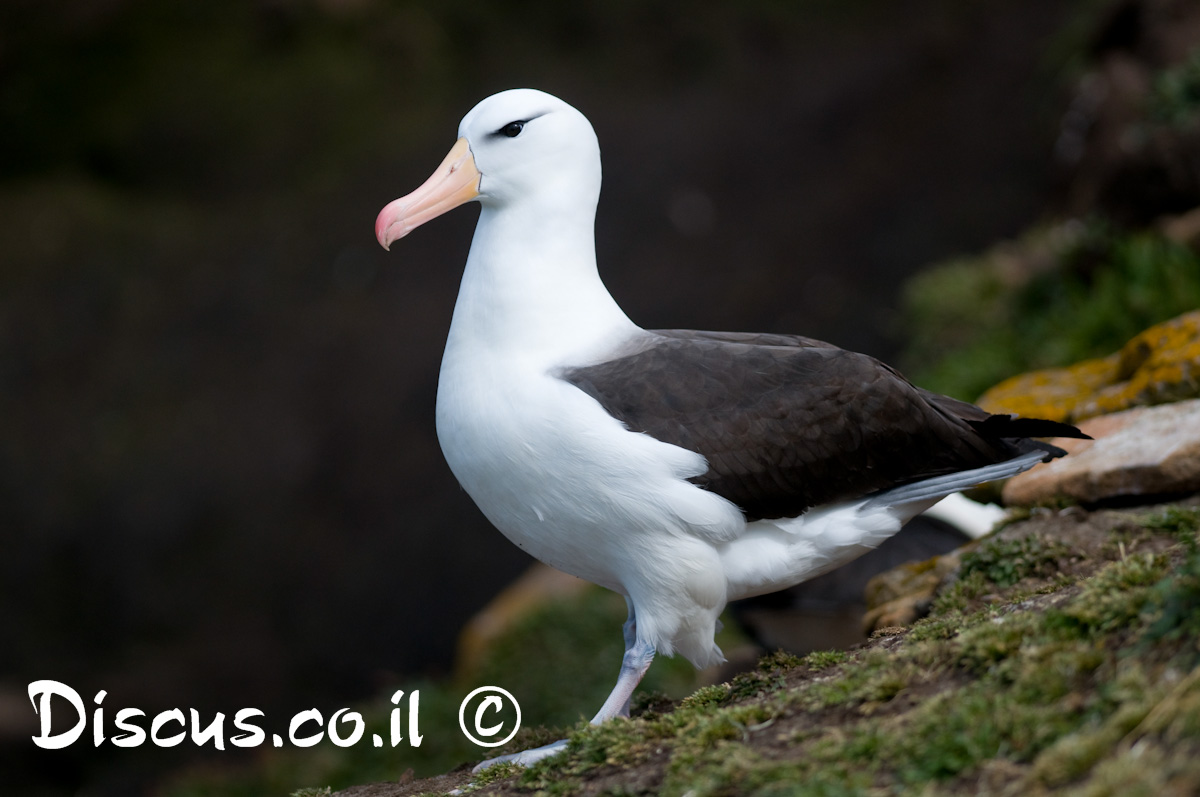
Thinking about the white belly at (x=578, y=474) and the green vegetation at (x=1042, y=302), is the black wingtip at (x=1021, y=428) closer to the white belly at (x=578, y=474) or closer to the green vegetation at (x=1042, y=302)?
the white belly at (x=578, y=474)

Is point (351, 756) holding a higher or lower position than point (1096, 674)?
lower

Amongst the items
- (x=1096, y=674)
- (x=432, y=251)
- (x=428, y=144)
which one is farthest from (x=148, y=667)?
(x=1096, y=674)

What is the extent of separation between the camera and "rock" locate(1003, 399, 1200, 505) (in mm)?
4191

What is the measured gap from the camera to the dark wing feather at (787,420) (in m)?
3.64

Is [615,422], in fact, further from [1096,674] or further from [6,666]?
[6,666]

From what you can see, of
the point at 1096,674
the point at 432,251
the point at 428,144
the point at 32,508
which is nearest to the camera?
the point at 1096,674

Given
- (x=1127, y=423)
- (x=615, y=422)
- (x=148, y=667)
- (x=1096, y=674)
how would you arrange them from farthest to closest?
(x=148, y=667) → (x=1127, y=423) → (x=615, y=422) → (x=1096, y=674)

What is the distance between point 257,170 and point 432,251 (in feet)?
7.35

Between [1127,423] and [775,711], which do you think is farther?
[1127,423]

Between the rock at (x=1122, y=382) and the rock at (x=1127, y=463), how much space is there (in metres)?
0.17

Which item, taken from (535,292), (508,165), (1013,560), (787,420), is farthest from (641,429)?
(1013,560)

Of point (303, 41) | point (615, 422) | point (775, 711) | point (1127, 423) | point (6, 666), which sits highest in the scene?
point (303, 41)

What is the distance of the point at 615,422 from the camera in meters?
3.57

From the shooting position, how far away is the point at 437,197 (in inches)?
160
